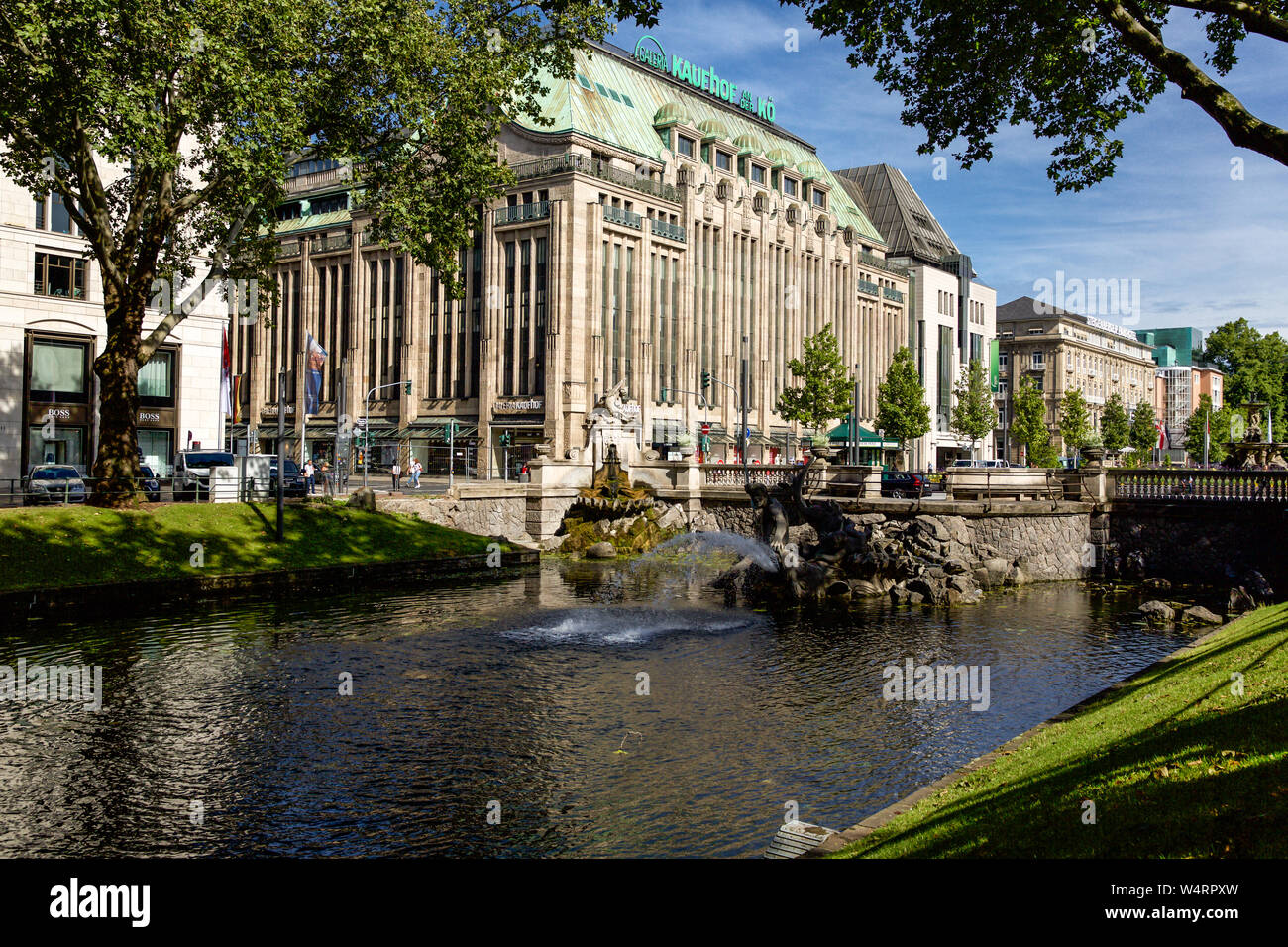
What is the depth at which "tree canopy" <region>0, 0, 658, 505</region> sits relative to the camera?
24.3 metres

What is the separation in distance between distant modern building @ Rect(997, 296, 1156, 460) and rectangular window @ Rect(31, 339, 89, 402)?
11271 centimetres

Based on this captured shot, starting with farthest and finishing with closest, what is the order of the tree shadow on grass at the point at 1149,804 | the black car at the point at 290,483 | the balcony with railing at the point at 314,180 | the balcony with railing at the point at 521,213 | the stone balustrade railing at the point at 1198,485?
the balcony with railing at the point at 314,180 < the balcony with railing at the point at 521,213 < the black car at the point at 290,483 < the stone balustrade railing at the point at 1198,485 < the tree shadow on grass at the point at 1149,804

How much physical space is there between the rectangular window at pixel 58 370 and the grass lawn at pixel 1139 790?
4677 centimetres

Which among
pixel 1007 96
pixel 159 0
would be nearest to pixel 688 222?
pixel 159 0

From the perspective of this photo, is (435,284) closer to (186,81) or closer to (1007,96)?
(186,81)

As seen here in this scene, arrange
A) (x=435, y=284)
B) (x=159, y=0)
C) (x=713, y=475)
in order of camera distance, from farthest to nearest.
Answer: (x=435, y=284)
(x=713, y=475)
(x=159, y=0)

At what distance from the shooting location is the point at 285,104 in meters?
26.5

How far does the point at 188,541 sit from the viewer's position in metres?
30.3

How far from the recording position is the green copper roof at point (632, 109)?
75000 mm

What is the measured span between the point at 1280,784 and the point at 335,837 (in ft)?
30.4

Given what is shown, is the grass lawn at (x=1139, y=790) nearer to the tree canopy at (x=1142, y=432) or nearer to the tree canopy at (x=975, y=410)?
the tree canopy at (x=975, y=410)

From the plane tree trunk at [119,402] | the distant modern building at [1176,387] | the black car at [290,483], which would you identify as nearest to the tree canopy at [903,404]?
the black car at [290,483]

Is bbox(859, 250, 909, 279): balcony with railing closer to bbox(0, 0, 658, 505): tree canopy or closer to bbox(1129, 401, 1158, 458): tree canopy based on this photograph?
→ bbox(1129, 401, 1158, 458): tree canopy

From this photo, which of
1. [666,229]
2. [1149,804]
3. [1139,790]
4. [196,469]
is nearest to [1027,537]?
[1139,790]
